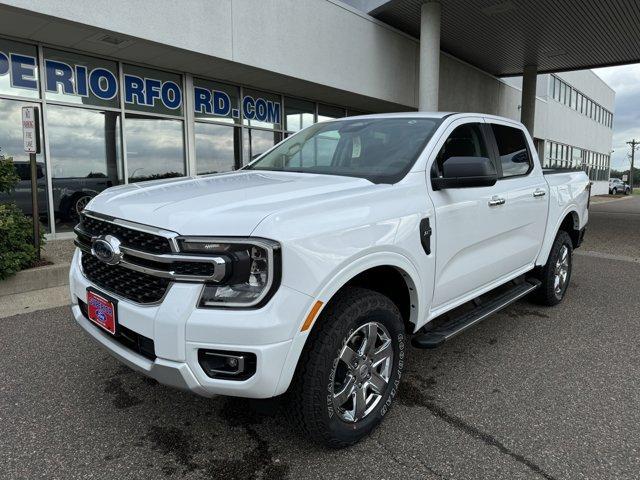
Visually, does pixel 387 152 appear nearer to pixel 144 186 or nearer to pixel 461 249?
pixel 461 249

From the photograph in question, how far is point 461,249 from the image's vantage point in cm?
329

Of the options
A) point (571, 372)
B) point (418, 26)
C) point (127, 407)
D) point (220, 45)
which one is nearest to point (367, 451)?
point (127, 407)

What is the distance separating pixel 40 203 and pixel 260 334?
333 inches

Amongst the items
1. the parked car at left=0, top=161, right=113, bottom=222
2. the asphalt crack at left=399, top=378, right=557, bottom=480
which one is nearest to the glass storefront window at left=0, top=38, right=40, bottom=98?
the parked car at left=0, top=161, right=113, bottom=222

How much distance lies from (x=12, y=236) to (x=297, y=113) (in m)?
9.44

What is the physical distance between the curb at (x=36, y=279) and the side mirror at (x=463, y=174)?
4818 mm

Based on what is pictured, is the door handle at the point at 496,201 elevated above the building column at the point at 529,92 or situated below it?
below

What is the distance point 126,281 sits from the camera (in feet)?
8.09

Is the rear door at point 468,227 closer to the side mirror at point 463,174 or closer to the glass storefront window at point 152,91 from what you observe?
the side mirror at point 463,174

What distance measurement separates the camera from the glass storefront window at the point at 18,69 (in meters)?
8.40

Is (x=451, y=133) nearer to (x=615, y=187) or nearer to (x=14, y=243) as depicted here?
(x=14, y=243)

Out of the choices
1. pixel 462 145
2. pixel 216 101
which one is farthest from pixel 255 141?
pixel 462 145

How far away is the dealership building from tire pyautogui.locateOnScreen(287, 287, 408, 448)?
747 centimetres

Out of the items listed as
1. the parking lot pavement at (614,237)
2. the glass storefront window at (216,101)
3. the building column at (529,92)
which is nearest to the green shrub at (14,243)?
the glass storefront window at (216,101)
